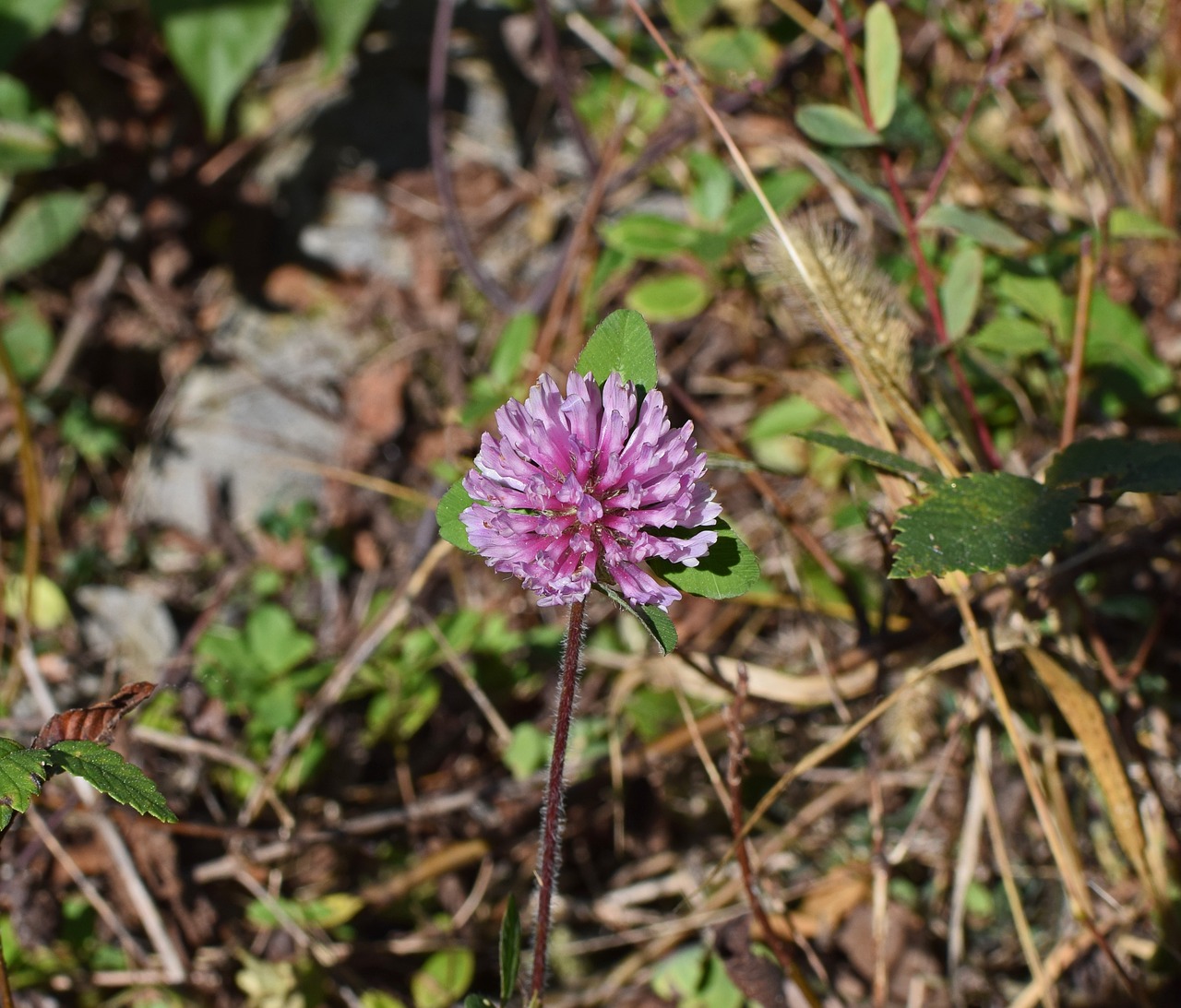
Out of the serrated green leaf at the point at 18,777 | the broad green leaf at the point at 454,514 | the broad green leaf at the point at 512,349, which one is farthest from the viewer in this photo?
the broad green leaf at the point at 512,349

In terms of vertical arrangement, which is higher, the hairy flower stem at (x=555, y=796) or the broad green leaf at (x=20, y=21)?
the broad green leaf at (x=20, y=21)

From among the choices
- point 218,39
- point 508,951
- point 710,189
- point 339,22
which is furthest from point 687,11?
point 508,951

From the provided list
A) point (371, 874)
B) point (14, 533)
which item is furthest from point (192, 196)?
point (371, 874)

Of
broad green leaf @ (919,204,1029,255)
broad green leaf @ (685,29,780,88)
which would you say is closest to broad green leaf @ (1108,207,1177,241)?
broad green leaf @ (919,204,1029,255)

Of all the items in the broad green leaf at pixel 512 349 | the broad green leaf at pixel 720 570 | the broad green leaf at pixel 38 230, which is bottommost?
the broad green leaf at pixel 720 570

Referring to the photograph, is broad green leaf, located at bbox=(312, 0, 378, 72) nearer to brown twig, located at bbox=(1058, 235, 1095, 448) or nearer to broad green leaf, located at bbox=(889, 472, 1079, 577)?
brown twig, located at bbox=(1058, 235, 1095, 448)

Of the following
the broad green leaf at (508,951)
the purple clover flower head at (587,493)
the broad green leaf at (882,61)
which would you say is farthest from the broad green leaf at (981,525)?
the broad green leaf at (882,61)

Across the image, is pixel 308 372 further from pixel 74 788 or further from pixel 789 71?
pixel 789 71

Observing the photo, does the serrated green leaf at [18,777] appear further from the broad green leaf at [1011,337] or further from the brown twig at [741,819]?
the broad green leaf at [1011,337]
